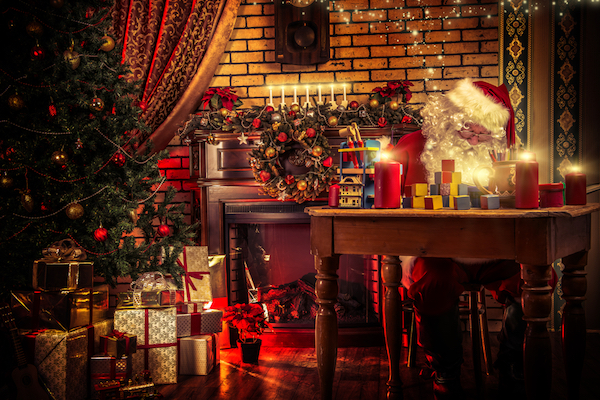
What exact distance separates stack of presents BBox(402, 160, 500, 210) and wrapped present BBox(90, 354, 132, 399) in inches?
60.7

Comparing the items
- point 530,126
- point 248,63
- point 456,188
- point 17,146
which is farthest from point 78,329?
point 530,126

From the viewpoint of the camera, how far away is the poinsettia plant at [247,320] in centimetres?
252

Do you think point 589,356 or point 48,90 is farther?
point 589,356

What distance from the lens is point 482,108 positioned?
2195mm

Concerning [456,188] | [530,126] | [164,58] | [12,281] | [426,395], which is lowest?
[426,395]

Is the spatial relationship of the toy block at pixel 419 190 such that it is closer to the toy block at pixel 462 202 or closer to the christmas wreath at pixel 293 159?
the toy block at pixel 462 202

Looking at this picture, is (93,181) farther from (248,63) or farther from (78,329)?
(248,63)

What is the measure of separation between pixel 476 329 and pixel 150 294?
1.67 m

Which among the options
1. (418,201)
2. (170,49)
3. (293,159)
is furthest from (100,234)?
(418,201)

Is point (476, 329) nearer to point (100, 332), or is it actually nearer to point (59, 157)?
point (100, 332)

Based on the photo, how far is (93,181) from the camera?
2414 mm

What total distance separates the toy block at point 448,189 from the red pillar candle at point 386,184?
0.17 meters

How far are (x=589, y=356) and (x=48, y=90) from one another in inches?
134

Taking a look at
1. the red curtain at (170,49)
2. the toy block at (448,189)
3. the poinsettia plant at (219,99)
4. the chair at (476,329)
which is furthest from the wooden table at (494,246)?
the red curtain at (170,49)
